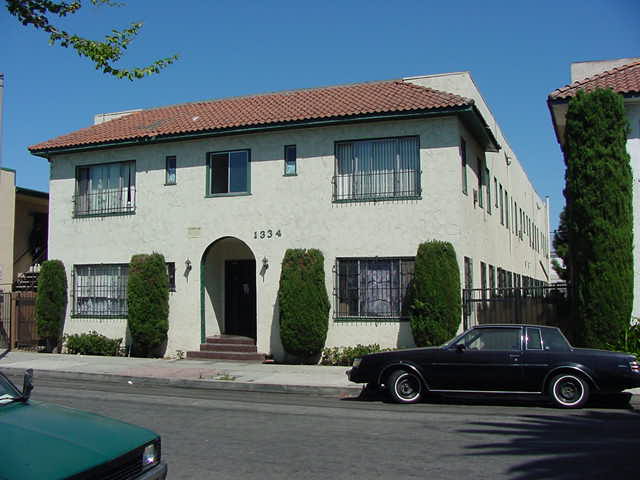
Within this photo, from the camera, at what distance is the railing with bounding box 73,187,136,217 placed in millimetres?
19984

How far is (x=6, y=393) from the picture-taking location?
5.57m

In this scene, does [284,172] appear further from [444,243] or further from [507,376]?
[507,376]

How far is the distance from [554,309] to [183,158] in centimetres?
1065

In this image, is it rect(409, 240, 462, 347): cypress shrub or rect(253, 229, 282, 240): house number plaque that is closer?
rect(409, 240, 462, 347): cypress shrub

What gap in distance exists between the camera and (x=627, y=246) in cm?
1456

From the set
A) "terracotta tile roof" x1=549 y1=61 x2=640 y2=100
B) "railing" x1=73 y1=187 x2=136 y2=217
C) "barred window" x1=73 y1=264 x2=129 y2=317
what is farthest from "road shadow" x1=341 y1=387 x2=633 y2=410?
"railing" x1=73 y1=187 x2=136 y2=217

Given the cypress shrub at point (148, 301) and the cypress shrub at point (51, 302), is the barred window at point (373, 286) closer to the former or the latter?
the cypress shrub at point (148, 301)

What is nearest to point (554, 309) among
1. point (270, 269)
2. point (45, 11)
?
point (270, 269)

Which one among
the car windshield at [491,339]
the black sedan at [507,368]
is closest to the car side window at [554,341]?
the black sedan at [507,368]

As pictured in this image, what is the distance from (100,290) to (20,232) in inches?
401

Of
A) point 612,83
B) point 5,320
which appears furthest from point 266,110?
point 5,320

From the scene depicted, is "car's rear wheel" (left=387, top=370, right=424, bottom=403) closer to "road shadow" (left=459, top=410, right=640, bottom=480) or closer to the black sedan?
the black sedan

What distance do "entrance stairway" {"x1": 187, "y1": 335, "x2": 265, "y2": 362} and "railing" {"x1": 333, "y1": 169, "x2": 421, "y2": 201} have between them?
15.1 feet

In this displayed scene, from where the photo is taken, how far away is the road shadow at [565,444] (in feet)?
22.3
